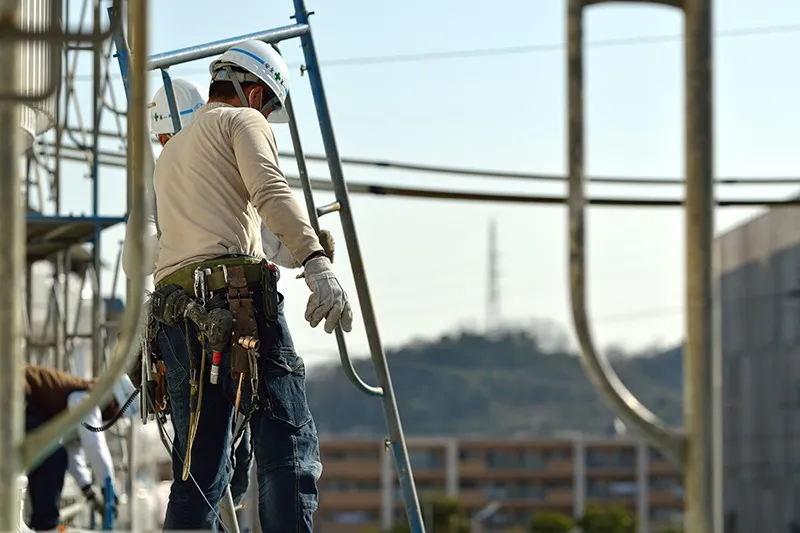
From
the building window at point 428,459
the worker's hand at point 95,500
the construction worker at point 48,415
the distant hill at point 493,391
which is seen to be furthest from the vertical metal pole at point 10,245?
the distant hill at point 493,391

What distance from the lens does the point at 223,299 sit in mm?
4727

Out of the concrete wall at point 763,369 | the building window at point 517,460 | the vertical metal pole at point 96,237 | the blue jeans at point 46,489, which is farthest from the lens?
the building window at point 517,460

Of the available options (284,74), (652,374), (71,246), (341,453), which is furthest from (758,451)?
(652,374)

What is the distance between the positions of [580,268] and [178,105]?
468 cm

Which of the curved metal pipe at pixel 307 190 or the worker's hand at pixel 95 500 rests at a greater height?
the curved metal pipe at pixel 307 190

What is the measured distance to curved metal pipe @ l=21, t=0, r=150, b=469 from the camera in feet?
7.95

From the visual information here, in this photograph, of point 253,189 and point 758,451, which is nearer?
point 253,189

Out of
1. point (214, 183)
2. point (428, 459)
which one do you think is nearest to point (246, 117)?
point (214, 183)

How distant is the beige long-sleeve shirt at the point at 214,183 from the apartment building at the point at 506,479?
114576mm

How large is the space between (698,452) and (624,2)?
69 centimetres

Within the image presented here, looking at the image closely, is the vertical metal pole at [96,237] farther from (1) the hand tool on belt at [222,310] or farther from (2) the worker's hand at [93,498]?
(1) the hand tool on belt at [222,310]

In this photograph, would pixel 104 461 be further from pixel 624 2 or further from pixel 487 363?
pixel 487 363

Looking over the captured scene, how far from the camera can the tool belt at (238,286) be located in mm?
4664

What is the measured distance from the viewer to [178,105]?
707 centimetres
